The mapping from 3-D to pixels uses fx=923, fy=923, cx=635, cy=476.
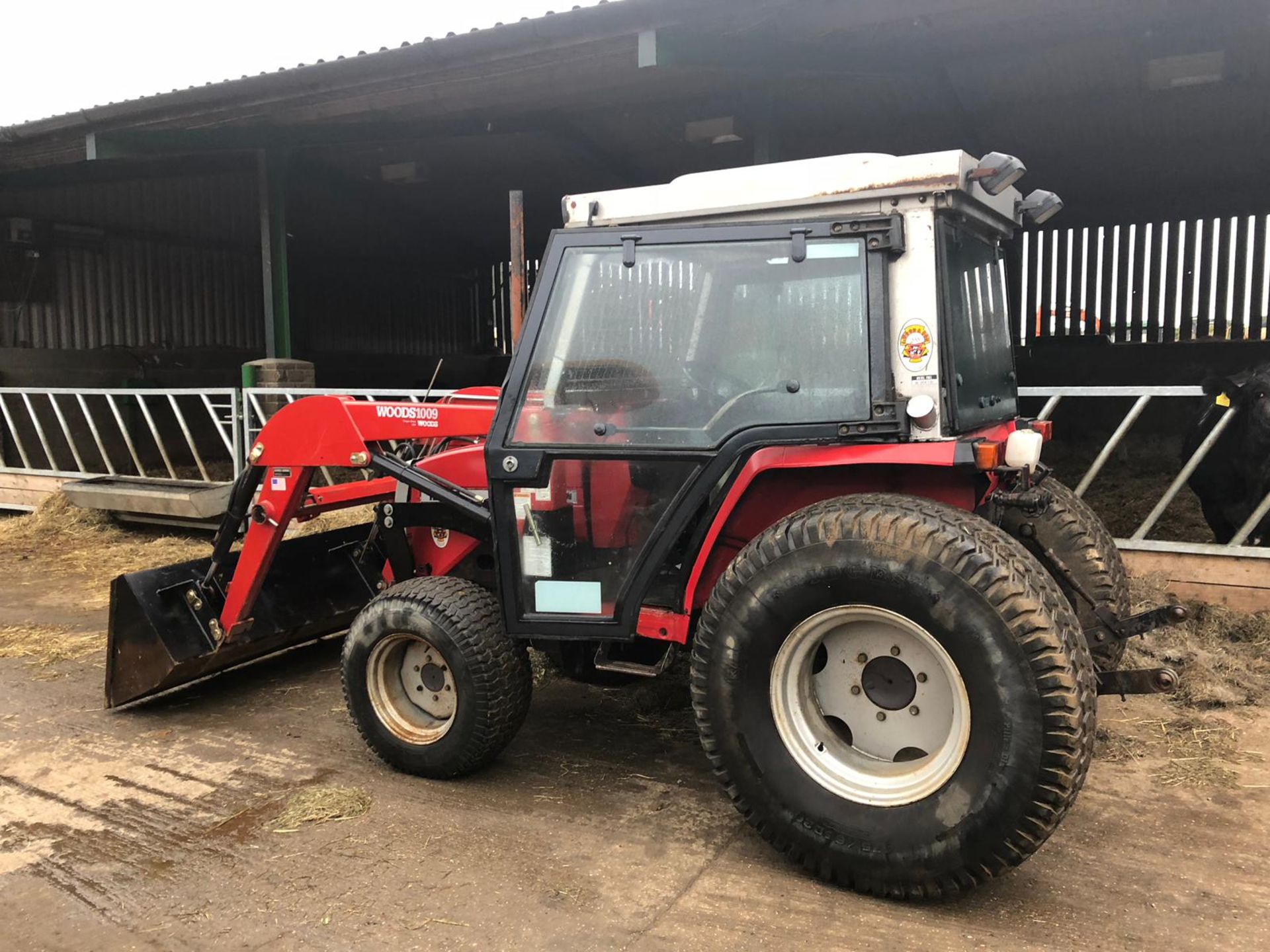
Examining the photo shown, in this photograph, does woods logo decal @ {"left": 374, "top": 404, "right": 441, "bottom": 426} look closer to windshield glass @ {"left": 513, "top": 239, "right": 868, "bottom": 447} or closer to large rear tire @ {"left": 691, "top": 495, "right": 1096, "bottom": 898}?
windshield glass @ {"left": 513, "top": 239, "right": 868, "bottom": 447}

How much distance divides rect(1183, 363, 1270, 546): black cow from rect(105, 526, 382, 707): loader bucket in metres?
4.93

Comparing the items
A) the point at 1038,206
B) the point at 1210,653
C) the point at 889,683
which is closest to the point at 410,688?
the point at 889,683

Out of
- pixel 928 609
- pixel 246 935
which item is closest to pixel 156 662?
pixel 246 935

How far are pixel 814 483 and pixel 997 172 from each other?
3.45ft

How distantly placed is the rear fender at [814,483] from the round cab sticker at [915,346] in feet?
0.78

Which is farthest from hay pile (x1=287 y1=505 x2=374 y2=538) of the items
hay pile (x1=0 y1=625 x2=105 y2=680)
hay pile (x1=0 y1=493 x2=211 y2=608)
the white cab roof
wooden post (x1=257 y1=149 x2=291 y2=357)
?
the white cab roof

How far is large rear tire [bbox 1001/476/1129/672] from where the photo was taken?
3242 millimetres

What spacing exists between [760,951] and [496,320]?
19.6 metres

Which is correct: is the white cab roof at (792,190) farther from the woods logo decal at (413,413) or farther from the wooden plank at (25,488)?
the wooden plank at (25,488)

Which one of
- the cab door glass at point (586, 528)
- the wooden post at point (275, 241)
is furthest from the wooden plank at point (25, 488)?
the cab door glass at point (586, 528)

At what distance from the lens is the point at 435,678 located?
11.3 ft

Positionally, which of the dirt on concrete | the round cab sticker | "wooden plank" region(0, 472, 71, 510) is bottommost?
the dirt on concrete

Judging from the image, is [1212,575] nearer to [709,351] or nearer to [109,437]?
[709,351]

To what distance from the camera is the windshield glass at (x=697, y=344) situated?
2.77m
